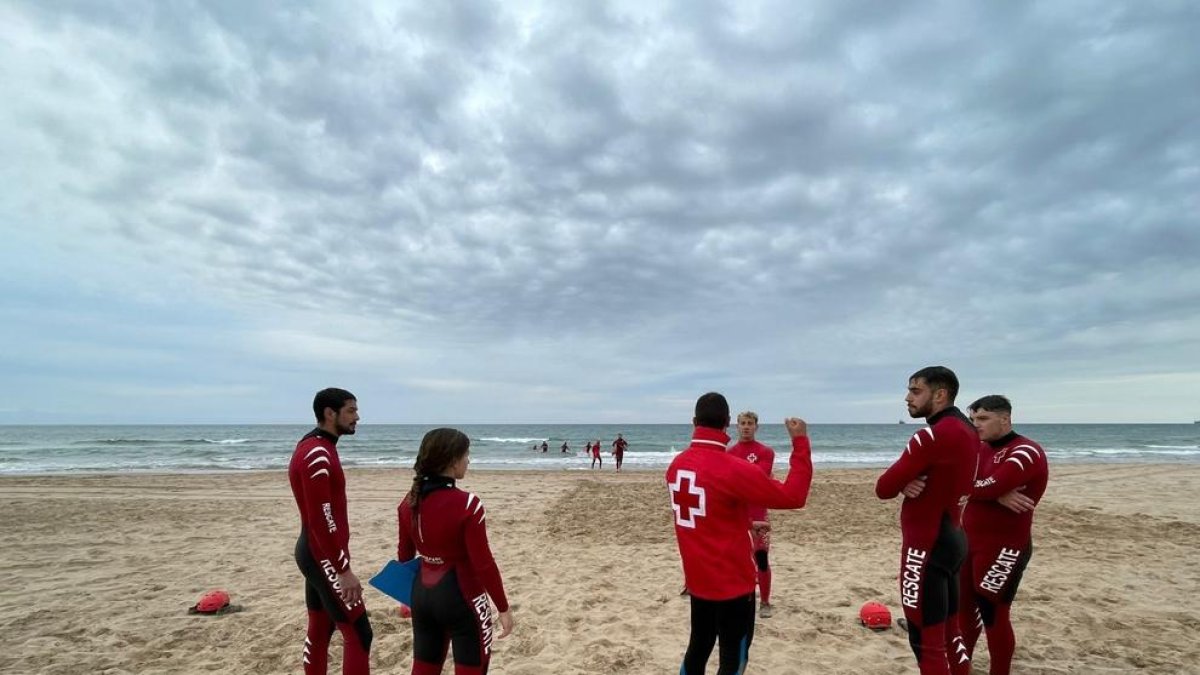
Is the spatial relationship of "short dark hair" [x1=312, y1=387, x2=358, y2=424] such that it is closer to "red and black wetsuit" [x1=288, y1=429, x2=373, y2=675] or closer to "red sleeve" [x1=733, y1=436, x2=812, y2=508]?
"red and black wetsuit" [x1=288, y1=429, x2=373, y2=675]

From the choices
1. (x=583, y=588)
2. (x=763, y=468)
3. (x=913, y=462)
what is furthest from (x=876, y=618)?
(x=583, y=588)

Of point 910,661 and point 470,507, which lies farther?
point 910,661

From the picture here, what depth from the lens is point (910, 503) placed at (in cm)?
332

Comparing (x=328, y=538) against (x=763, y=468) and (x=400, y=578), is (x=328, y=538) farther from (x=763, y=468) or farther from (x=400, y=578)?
(x=763, y=468)

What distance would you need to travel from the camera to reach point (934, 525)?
3223 mm

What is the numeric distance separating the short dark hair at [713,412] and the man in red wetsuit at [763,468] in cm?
224

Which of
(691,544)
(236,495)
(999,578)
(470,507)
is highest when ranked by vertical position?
(470,507)

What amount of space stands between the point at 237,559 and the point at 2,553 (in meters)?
3.93

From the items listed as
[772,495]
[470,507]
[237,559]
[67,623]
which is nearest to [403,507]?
[470,507]

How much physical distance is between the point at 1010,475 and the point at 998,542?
0.49 m

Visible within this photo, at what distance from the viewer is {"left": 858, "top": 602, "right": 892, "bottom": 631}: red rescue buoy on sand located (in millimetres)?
5277

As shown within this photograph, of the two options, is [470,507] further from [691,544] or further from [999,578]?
[999,578]

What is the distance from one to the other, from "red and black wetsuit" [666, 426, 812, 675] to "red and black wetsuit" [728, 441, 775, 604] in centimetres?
211

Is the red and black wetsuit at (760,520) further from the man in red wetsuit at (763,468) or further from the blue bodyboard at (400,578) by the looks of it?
the blue bodyboard at (400,578)
